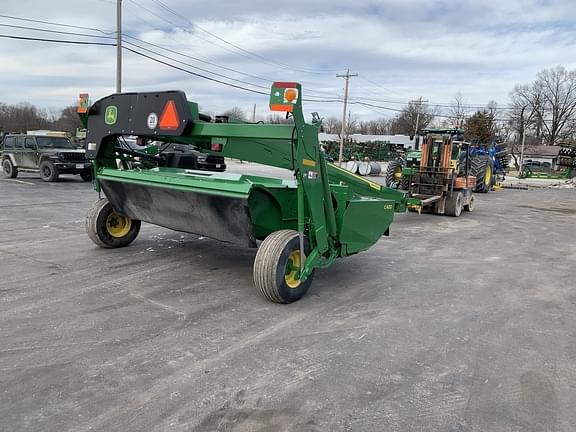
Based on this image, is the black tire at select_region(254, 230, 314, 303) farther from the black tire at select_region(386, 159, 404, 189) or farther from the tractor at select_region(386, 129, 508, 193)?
the black tire at select_region(386, 159, 404, 189)

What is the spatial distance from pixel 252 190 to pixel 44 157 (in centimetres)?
1504

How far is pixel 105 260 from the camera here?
609cm

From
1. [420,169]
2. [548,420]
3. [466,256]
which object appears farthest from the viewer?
[420,169]

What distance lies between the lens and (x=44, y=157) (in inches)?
679

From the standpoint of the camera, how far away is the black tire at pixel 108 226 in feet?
20.8

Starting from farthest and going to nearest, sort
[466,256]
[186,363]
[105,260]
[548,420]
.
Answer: [466,256]
[105,260]
[186,363]
[548,420]

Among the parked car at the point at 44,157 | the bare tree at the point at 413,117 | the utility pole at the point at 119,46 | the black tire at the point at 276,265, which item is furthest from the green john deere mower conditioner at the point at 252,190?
the bare tree at the point at 413,117

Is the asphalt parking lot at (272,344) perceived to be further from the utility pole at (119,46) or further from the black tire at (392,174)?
the utility pole at (119,46)

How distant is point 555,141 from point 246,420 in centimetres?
8578

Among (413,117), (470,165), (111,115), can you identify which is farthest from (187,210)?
(413,117)

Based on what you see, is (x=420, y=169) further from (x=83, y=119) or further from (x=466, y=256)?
(x=83, y=119)

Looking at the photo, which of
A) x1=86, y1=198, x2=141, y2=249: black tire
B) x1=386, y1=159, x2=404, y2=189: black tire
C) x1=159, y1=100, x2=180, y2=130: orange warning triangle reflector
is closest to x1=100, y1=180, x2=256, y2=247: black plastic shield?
x1=86, y1=198, x2=141, y2=249: black tire

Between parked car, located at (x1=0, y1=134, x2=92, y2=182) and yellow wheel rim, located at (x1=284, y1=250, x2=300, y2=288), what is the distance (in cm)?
1401

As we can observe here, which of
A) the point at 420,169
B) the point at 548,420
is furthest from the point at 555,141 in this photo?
the point at 548,420
